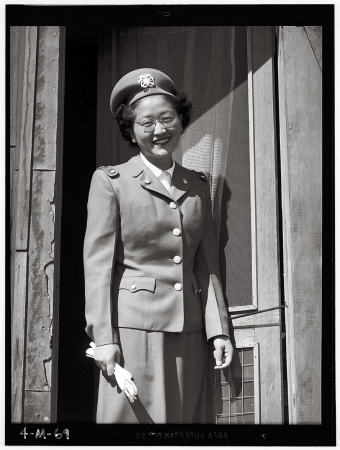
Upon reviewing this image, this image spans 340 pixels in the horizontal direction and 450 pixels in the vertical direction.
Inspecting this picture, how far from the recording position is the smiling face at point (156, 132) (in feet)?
16.4

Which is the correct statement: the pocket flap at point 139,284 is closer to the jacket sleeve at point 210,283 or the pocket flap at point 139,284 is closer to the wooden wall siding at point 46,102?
the jacket sleeve at point 210,283

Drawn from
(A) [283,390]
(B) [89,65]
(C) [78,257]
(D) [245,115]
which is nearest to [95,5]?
(B) [89,65]

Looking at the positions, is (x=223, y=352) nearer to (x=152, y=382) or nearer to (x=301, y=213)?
(x=152, y=382)

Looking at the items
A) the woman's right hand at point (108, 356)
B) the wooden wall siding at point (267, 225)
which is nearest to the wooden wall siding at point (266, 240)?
the wooden wall siding at point (267, 225)

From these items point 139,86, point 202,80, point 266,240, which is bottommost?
point 266,240

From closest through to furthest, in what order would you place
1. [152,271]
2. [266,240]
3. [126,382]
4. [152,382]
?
[126,382] < [152,382] < [152,271] < [266,240]

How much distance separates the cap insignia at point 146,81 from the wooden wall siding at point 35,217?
47 cm

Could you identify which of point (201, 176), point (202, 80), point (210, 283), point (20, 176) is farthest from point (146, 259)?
point (202, 80)

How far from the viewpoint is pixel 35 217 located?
5094 mm

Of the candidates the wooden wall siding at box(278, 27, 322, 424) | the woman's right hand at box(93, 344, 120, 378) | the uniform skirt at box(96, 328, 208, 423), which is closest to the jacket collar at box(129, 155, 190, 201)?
the wooden wall siding at box(278, 27, 322, 424)

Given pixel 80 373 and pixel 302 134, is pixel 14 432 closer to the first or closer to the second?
pixel 80 373

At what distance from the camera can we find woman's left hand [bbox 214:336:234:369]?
195 inches

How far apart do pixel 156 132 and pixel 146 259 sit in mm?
661

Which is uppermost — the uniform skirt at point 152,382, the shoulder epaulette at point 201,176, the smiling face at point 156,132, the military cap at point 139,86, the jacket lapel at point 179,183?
the military cap at point 139,86
